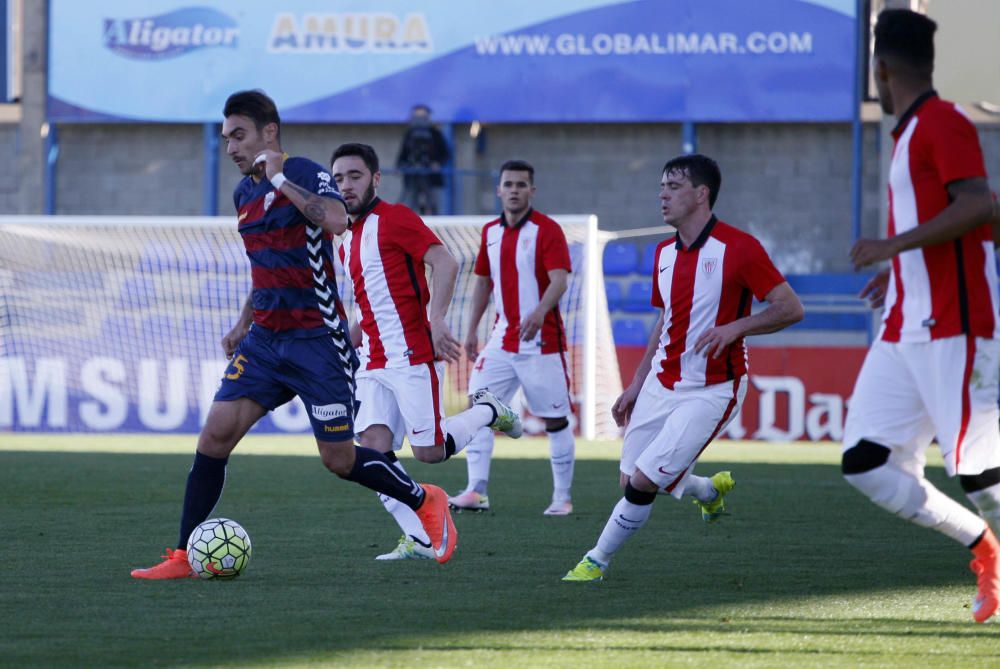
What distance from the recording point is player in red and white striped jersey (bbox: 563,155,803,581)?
6.28 m

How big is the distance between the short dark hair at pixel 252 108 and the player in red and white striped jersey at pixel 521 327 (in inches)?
140

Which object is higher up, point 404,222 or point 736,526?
point 404,222

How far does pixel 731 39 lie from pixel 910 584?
17.2 metres

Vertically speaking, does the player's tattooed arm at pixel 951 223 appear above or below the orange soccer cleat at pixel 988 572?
above

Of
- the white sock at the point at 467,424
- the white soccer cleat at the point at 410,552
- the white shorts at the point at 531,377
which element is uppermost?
the white shorts at the point at 531,377

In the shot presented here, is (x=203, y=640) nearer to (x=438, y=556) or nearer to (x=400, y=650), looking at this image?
(x=400, y=650)

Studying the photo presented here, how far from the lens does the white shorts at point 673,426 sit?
20.5ft

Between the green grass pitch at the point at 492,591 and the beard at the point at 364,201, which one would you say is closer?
the green grass pitch at the point at 492,591

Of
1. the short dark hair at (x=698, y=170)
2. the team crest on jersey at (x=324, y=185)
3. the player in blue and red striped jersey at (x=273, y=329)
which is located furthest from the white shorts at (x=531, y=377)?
the team crest on jersey at (x=324, y=185)

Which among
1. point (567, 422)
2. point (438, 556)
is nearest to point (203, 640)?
point (438, 556)

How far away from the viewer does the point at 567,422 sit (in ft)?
33.1

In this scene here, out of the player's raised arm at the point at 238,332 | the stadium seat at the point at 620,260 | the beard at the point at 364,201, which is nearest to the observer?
the player's raised arm at the point at 238,332

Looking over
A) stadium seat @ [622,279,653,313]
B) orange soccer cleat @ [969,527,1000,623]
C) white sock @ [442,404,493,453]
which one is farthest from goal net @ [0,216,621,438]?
orange soccer cleat @ [969,527,1000,623]

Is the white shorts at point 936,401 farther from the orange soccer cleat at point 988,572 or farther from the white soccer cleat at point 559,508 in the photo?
the white soccer cleat at point 559,508
